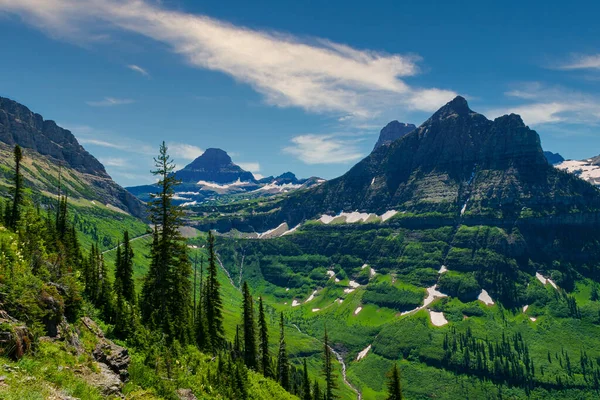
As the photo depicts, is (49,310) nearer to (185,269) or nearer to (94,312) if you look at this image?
(94,312)

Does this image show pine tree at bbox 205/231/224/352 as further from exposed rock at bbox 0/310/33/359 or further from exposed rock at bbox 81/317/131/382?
exposed rock at bbox 0/310/33/359

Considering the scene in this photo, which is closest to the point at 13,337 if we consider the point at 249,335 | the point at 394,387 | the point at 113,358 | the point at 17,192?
the point at 113,358

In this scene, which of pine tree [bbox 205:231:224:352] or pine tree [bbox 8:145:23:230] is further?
pine tree [bbox 205:231:224:352]

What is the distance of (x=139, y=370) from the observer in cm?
2862

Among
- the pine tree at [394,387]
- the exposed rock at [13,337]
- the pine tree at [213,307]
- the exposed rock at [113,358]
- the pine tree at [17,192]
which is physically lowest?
the pine tree at [394,387]

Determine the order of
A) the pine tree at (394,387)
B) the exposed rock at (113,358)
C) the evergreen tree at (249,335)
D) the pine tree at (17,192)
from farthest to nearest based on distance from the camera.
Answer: the evergreen tree at (249,335) → the pine tree at (17,192) → the pine tree at (394,387) → the exposed rock at (113,358)

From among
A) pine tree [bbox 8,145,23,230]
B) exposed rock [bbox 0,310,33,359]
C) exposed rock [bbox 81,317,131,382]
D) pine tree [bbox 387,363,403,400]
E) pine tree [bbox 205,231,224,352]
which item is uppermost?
pine tree [bbox 8,145,23,230]

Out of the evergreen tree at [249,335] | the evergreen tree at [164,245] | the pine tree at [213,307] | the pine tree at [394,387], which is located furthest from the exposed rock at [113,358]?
the evergreen tree at [249,335]

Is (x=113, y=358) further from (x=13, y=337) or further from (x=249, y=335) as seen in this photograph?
(x=249, y=335)

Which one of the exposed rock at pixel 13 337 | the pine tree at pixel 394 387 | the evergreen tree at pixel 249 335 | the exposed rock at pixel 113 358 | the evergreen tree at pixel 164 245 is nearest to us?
the exposed rock at pixel 13 337

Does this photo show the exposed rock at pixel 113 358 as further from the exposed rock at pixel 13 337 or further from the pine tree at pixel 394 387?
the pine tree at pixel 394 387

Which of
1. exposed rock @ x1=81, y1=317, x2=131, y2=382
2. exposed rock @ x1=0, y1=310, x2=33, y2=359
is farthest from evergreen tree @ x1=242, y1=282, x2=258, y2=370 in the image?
exposed rock @ x1=0, y1=310, x2=33, y2=359

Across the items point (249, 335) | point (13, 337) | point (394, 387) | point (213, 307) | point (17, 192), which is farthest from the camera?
point (249, 335)

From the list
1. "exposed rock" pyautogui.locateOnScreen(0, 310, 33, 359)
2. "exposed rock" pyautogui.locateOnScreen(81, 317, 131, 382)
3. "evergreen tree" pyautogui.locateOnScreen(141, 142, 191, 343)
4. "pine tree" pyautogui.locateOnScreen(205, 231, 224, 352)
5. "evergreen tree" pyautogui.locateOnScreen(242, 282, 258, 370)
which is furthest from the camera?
"evergreen tree" pyautogui.locateOnScreen(242, 282, 258, 370)
